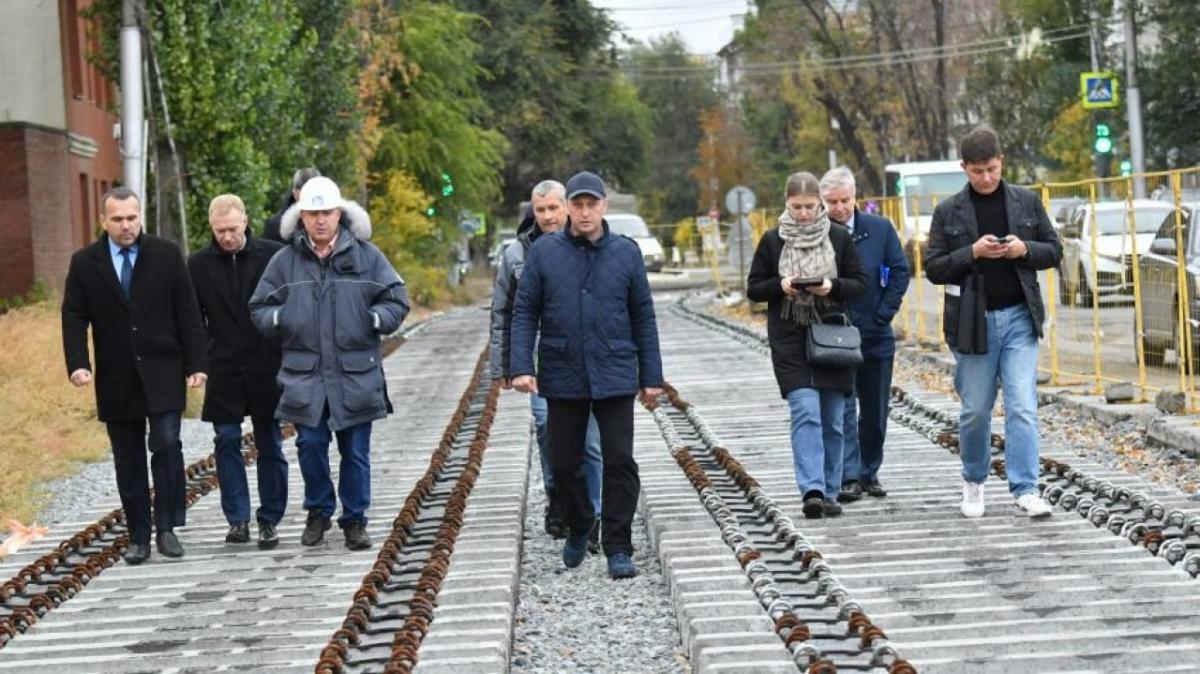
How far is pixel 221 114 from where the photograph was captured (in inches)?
1072

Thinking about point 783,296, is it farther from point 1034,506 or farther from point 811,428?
point 1034,506

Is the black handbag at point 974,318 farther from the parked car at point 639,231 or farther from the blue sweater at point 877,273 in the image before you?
the parked car at point 639,231

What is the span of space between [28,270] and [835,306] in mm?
23087

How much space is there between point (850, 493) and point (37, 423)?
8.64 meters

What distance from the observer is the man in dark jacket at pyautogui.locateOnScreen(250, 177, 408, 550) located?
34.4ft

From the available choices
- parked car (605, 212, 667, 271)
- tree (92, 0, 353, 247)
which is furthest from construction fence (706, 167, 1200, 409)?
parked car (605, 212, 667, 271)

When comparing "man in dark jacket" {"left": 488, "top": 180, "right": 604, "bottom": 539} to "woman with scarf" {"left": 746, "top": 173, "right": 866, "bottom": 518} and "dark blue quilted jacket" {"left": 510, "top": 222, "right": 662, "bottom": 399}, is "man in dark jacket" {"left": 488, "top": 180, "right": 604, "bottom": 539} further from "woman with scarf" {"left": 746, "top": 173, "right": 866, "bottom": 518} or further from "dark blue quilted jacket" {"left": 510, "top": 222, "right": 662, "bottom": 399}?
"woman with scarf" {"left": 746, "top": 173, "right": 866, "bottom": 518}

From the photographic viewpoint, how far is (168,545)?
35.6 feet

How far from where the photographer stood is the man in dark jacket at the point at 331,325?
10.5m

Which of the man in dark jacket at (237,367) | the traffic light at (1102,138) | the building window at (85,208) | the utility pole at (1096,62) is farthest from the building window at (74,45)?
the man in dark jacket at (237,367)

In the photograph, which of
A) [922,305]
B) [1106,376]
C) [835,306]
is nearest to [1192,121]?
[922,305]

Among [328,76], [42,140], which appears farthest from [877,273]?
[328,76]

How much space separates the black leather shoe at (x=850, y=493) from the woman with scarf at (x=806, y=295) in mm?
514

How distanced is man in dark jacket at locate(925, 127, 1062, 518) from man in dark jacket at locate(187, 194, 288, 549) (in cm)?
340
